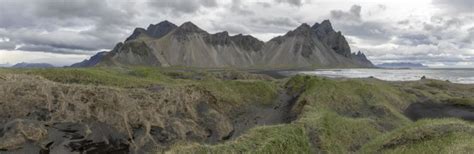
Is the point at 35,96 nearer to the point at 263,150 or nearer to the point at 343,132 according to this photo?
the point at 263,150

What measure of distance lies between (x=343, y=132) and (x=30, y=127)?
26254mm

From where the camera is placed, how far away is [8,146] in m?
29.7

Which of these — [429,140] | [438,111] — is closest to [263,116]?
[429,140]

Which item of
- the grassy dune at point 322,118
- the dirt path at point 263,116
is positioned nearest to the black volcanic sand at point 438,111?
the grassy dune at point 322,118

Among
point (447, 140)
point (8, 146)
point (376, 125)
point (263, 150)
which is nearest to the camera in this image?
point (263, 150)

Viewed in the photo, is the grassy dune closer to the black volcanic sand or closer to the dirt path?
the dirt path

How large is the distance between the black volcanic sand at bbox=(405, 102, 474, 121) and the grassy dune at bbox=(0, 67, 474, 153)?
135 centimetres

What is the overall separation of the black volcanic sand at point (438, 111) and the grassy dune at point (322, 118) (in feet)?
4.42

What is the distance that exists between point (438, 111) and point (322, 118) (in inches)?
1358

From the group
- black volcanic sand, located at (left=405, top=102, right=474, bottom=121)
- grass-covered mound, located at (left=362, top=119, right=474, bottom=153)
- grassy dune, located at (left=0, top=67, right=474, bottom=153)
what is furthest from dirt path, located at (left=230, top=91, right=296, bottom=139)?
black volcanic sand, located at (left=405, top=102, right=474, bottom=121)

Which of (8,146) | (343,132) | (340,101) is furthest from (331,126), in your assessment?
(8,146)

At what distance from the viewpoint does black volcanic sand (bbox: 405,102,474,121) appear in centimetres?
5825

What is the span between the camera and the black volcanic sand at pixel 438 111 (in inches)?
2293

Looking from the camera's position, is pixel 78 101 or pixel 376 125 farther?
pixel 376 125
